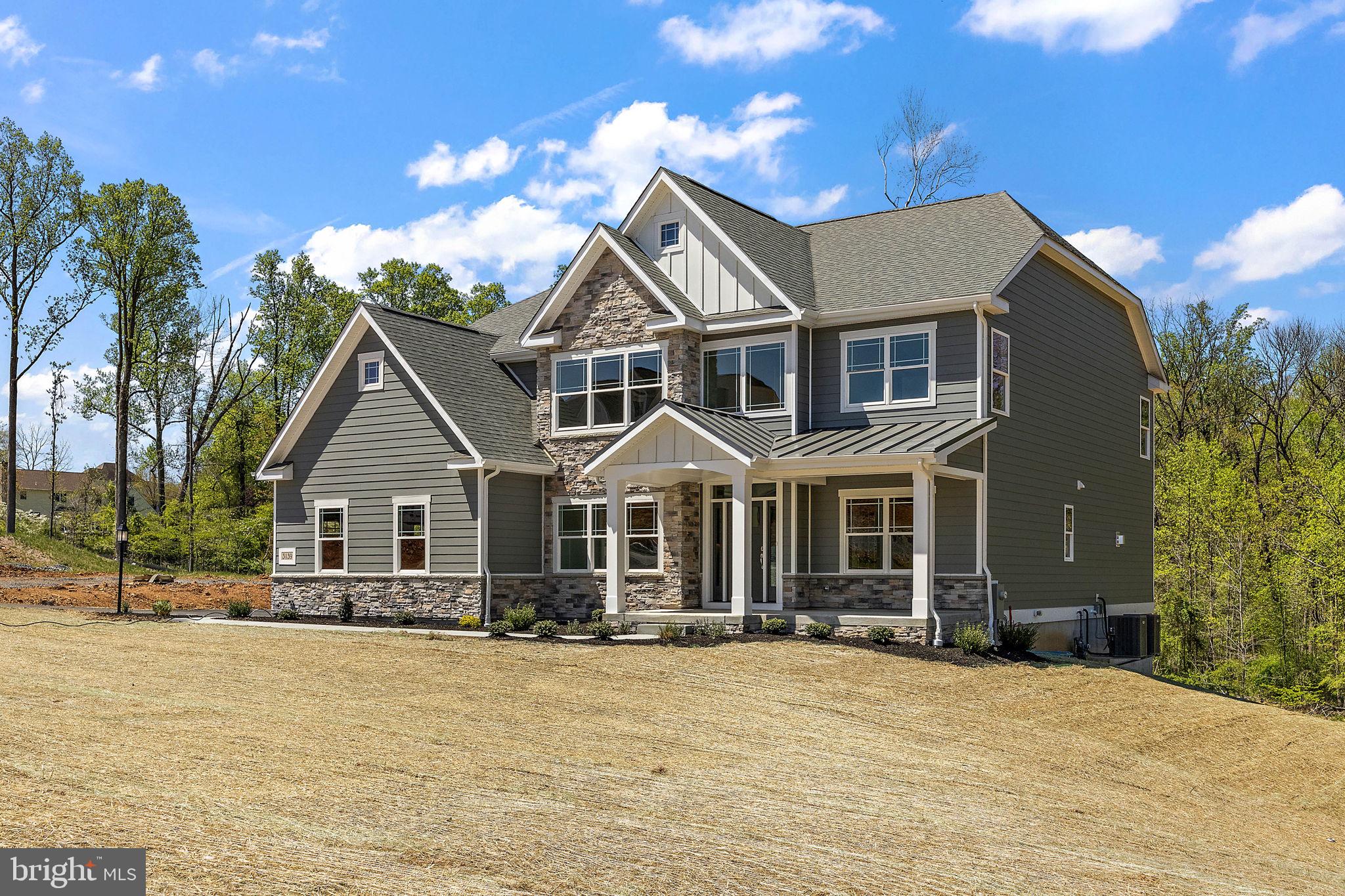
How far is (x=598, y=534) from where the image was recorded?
74.7ft

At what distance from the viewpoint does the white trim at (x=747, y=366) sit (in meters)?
20.9

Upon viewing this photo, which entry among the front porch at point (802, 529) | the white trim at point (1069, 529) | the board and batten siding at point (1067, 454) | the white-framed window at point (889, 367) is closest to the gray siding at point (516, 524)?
the front porch at point (802, 529)

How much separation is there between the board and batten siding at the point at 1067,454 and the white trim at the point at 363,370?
12.1 m

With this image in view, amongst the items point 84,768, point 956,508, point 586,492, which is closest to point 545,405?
point 586,492

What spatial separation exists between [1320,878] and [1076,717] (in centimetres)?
524

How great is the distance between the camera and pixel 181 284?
45.4 meters

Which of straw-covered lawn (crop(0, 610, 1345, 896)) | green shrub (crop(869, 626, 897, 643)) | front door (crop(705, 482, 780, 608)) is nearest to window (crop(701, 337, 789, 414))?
front door (crop(705, 482, 780, 608))

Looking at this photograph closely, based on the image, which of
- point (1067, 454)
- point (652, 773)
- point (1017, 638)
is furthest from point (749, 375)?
point (652, 773)

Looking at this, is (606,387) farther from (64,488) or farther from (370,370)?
(64,488)

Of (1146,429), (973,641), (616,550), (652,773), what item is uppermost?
(1146,429)

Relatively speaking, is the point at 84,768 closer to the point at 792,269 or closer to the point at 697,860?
the point at 697,860

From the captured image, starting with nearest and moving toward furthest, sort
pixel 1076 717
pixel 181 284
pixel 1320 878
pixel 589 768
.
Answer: pixel 1320 878
pixel 589 768
pixel 1076 717
pixel 181 284

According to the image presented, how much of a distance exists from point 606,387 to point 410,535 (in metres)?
4.90

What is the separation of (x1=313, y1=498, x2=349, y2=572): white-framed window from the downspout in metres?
3.74
